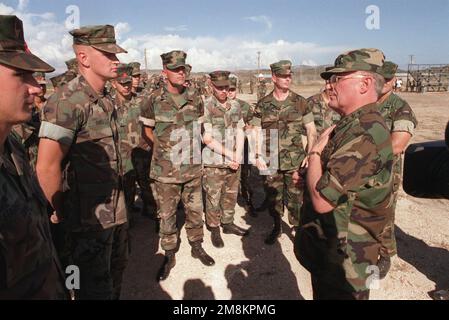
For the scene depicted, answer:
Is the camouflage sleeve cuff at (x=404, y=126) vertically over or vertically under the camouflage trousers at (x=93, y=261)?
over

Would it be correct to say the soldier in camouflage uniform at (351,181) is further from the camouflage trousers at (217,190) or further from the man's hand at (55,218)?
the camouflage trousers at (217,190)

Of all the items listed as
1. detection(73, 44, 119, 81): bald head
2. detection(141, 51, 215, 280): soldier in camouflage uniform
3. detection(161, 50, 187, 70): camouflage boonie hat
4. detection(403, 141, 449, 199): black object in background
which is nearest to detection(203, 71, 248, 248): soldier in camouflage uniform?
detection(141, 51, 215, 280): soldier in camouflage uniform

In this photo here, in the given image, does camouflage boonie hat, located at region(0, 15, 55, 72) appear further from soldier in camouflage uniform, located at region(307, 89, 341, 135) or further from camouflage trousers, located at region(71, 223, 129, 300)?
soldier in camouflage uniform, located at region(307, 89, 341, 135)

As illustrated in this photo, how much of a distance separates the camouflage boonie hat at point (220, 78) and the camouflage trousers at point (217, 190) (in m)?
1.28

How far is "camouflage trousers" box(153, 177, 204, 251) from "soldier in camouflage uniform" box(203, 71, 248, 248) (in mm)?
526

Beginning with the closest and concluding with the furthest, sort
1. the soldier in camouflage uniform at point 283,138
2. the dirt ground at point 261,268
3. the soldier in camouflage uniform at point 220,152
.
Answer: the dirt ground at point 261,268 → the soldier in camouflage uniform at point 220,152 → the soldier in camouflage uniform at point 283,138

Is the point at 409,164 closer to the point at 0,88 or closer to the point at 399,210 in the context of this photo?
the point at 0,88

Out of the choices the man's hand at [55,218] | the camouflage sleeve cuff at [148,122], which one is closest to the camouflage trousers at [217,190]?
the camouflage sleeve cuff at [148,122]

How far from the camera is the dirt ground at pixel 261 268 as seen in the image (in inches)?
142

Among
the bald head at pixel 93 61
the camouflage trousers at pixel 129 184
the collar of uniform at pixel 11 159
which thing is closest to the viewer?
the collar of uniform at pixel 11 159

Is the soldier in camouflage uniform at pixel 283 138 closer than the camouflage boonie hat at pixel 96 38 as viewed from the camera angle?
No

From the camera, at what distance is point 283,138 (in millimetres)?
4699

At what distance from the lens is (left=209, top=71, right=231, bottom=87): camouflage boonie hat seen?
4383mm
